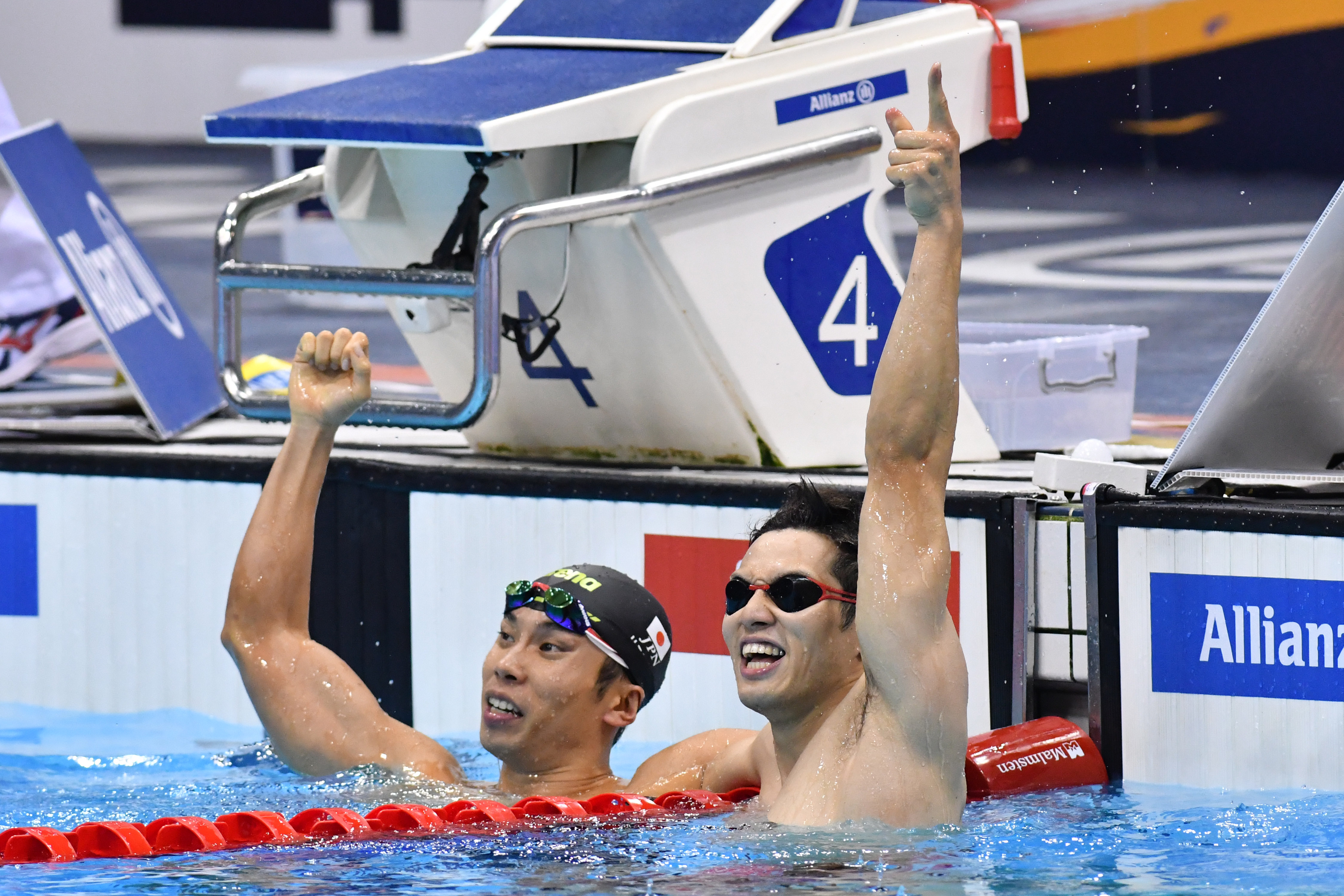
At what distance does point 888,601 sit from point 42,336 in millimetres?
3804

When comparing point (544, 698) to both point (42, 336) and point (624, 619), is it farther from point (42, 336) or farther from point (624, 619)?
point (42, 336)

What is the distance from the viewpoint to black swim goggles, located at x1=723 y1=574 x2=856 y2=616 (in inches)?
118

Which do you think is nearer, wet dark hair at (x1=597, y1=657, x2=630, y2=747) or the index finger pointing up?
the index finger pointing up

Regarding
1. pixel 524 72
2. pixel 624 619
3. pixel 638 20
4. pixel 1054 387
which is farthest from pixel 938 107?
pixel 1054 387

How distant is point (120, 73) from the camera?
16.6m

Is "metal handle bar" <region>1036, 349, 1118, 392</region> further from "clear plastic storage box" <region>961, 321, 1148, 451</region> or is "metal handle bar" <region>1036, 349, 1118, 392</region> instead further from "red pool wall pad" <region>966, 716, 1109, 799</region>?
"red pool wall pad" <region>966, 716, 1109, 799</region>

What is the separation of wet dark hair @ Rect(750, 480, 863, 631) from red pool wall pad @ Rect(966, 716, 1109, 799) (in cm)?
58

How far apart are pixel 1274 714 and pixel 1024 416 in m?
1.39

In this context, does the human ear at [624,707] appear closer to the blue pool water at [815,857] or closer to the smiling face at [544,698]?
the smiling face at [544,698]

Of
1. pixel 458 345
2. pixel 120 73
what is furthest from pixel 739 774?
pixel 120 73

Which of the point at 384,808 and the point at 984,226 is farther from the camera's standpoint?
the point at 984,226

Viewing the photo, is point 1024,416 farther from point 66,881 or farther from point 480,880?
point 66,881

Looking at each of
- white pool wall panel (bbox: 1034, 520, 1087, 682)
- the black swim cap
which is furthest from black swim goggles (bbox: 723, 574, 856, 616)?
white pool wall panel (bbox: 1034, 520, 1087, 682)

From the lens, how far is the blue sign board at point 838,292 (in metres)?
4.56
